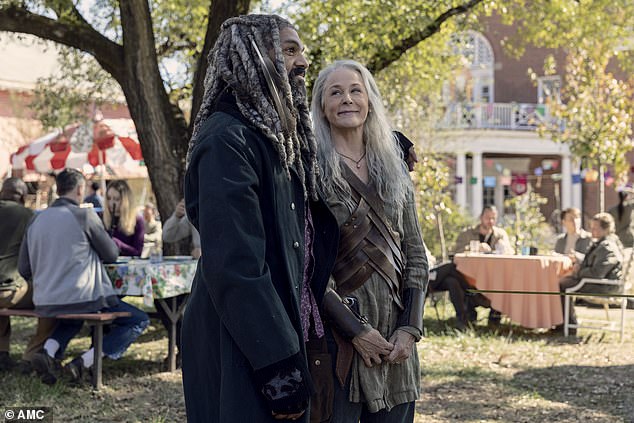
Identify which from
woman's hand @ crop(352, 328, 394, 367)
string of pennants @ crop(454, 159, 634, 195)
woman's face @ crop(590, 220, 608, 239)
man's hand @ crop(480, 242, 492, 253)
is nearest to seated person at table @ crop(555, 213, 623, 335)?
woman's face @ crop(590, 220, 608, 239)

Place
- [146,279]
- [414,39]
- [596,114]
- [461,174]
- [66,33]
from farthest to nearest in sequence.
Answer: [461,174] → [596,114] → [414,39] → [66,33] → [146,279]

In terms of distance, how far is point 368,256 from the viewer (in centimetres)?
274

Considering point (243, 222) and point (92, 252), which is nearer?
point (243, 222)

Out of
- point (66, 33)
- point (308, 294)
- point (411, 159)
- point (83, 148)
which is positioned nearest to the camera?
point (308, 294)

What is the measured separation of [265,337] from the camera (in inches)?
82.8

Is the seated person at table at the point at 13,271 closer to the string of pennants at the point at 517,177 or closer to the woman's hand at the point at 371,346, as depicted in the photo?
the woman's hand at the point at 371,346

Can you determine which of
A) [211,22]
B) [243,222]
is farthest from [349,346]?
[211,22]

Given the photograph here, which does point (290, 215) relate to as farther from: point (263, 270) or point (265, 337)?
point (265, 337)

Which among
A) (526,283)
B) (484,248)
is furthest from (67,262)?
(484,248)

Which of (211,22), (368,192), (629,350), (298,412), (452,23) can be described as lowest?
(629,350)

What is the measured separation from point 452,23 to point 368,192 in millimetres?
10952

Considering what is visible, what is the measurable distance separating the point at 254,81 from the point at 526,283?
789cm

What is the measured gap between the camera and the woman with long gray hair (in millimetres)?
2676

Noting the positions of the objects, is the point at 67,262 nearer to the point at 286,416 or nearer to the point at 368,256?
the point at 368,256
